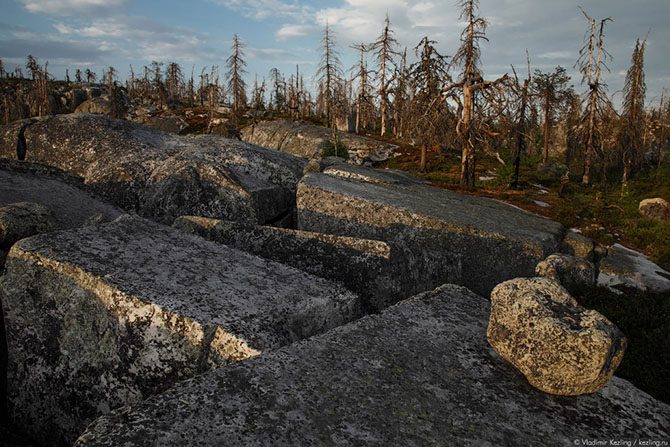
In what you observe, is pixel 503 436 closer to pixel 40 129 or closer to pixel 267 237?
pixel 267 237

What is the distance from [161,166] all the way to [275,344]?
7617 mm

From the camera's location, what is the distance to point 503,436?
289 centimetres

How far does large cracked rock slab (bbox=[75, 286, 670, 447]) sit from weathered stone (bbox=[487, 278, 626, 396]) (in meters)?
0.15

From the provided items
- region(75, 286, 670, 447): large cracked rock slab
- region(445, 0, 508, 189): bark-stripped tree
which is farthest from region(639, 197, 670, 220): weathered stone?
region(75, 286, 670, 447): large cracked rock slab

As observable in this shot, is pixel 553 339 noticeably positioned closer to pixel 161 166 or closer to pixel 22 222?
pixel 22 222

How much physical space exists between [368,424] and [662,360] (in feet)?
27.2

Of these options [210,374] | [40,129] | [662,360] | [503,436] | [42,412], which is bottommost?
[662,360]

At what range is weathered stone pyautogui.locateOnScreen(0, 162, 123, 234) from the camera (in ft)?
26.0

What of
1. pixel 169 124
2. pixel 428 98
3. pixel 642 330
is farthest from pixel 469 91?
pixel 169 124

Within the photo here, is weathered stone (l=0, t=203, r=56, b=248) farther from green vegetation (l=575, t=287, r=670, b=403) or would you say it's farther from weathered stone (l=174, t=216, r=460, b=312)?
green vegetation (l=575, t=287, r=670, b=403)

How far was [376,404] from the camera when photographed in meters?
3.00

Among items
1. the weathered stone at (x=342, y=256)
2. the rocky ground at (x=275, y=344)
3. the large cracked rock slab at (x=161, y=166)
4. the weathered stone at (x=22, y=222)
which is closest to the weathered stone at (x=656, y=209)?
the large cracked rock slab at (x=161, y=166)

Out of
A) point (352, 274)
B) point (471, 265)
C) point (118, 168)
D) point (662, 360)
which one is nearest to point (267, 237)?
point (352, 274)

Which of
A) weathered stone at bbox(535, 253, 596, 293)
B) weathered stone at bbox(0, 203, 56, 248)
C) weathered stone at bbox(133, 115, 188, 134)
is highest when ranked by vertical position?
weathered stone at bbox(133, 115, 188, 134)
